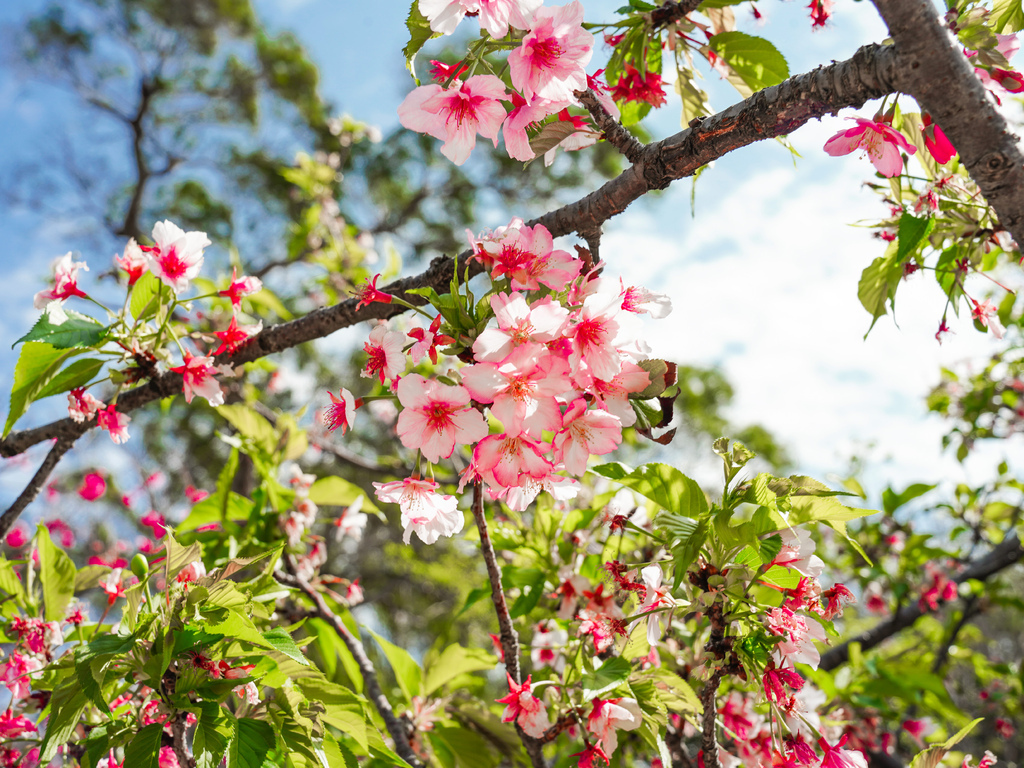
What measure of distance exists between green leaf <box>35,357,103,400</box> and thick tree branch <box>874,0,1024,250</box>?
1445mm

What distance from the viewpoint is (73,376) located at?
46.8 inches

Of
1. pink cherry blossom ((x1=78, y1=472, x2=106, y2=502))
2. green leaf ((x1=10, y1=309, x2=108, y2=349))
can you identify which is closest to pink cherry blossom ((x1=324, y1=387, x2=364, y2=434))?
green leaf ((x1=10, y1=309, x2=108, y2=349))

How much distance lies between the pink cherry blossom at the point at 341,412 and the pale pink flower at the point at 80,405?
64 centimetres

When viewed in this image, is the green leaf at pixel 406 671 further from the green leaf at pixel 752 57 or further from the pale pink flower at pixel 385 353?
the green leaf at pixel 752 57

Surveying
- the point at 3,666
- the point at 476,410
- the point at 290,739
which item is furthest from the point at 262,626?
the point at 476,410

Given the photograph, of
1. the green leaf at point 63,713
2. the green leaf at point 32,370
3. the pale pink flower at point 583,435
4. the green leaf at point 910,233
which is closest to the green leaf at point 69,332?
the green leaf at point 32,370

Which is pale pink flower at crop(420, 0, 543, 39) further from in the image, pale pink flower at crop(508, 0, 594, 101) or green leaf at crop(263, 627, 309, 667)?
green leaf at crop(263, 627, 309, 667)

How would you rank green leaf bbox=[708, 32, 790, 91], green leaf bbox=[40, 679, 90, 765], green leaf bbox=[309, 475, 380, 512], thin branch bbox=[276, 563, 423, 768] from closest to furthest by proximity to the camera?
green leaf bbox=[40, 679, 90, 765] < green leaf bbox=[708, 32, 790, 91] < thin branch bbox=[276, 563, 423, 768] < green leaf bbox=[309, 475, 380, 512]

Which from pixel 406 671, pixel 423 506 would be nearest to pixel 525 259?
pixel 423 506

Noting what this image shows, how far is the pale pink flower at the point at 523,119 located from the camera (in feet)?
2.67

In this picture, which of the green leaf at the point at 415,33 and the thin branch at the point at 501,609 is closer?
the green leaf at the point at 415,33

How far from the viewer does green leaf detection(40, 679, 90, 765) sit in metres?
0.84

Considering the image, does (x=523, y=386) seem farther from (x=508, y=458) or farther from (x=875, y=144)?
(x=875, y=144)

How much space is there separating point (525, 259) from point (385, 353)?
25 centimetres
